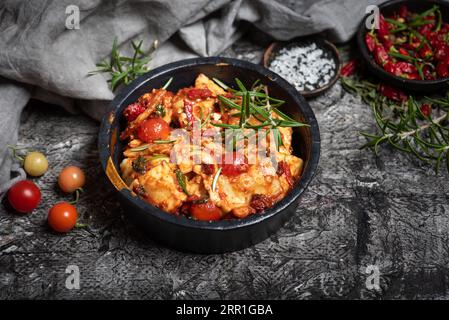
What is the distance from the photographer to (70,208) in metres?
3.21

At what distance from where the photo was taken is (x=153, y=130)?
3037 millimetres

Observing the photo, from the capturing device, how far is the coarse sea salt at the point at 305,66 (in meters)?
3.80

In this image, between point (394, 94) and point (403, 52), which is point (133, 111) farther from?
point (403, 52)

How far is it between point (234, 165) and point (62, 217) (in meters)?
1.01

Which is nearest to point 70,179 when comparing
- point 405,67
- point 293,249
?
point 293,249

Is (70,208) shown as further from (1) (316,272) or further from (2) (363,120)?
(2) (363,120)

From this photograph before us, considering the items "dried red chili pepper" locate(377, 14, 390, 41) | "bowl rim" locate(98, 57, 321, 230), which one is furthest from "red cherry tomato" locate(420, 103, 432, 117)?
"bowl rim" locate(98, 57, 321, 230)

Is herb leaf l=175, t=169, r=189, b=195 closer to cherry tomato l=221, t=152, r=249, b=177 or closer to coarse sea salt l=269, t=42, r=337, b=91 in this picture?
cherry tomato l=221, t=152, r=249, b=177

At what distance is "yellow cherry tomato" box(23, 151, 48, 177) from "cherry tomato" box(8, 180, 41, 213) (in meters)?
0.16

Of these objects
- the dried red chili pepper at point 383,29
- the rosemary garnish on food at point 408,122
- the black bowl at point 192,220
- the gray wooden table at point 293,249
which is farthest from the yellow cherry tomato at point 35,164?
the dried red chili pepper at point 383,29

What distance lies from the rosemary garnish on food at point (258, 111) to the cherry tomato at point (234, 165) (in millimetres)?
154

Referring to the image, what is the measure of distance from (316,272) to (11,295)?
63.0 inches

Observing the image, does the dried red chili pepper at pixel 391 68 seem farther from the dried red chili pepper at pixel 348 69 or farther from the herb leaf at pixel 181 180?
the herb leaf at pixel 181 180
